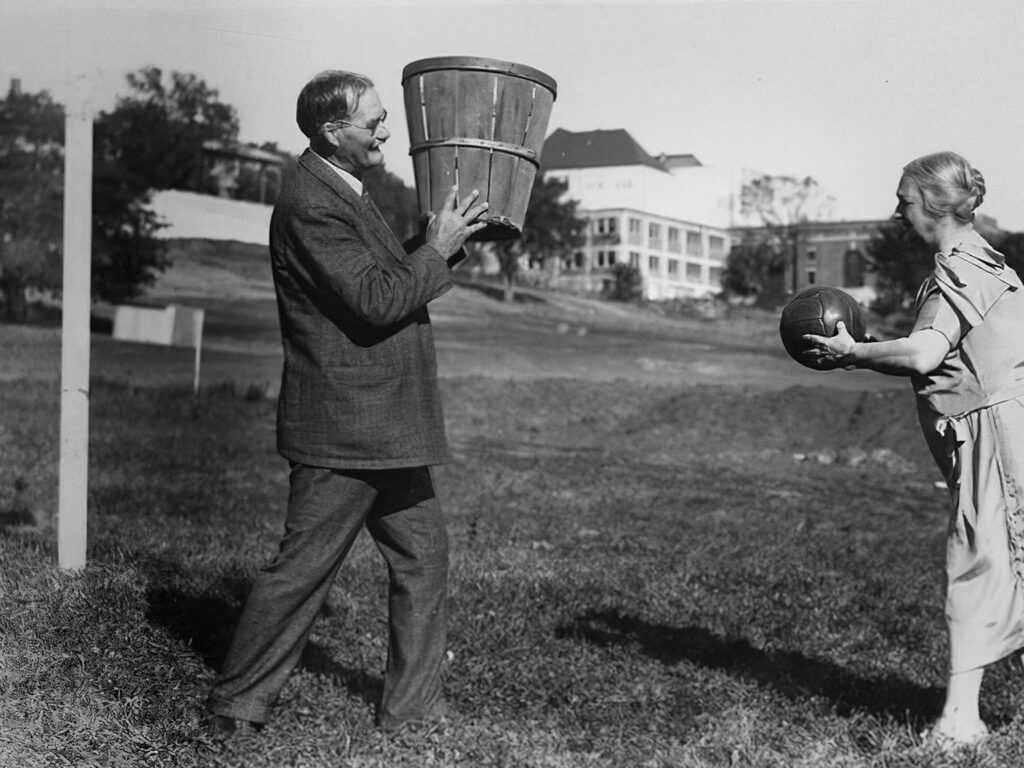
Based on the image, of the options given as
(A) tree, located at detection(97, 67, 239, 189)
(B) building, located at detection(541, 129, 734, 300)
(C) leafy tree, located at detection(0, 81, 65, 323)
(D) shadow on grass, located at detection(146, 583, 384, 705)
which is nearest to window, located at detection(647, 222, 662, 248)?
(B) building, located at detection(541, 129, 734, 300)

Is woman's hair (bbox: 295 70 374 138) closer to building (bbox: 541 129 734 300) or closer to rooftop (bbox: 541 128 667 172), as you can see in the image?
rooftop (bbox: 541 128 667 172)

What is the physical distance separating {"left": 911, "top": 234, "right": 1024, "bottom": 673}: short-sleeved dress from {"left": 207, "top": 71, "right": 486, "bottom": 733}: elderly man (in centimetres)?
137

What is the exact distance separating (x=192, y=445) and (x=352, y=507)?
8.25 meters

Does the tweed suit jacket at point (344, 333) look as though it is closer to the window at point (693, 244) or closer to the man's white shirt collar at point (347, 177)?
the man's white shirt collar at point (347, 177)

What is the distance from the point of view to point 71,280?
4.63 meters

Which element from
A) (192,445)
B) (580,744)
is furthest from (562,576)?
(192,445)

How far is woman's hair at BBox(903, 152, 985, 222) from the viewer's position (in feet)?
10.7

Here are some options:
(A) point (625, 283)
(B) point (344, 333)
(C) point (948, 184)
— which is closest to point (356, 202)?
(B) point (344, 333)

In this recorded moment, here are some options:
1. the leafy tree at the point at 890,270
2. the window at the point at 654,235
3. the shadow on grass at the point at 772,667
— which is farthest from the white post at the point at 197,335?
the shadow on grass at the point at 772,667

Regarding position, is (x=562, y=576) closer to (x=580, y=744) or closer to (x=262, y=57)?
(x=580, y=744)

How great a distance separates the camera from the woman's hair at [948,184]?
10.7 feet

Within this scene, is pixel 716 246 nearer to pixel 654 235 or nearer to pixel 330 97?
pixel 654 235

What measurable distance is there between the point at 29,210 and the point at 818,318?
413 inches

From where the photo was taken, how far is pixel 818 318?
3.26 m
